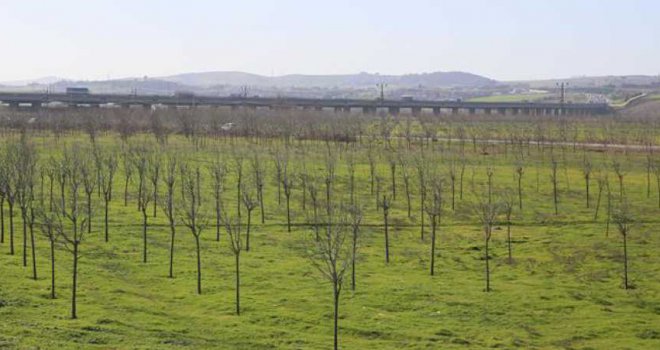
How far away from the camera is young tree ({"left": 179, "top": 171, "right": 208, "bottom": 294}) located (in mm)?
39403

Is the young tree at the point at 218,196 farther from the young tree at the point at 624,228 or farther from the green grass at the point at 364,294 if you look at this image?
the young tree at the point at 624,228

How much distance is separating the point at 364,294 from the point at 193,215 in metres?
9.34

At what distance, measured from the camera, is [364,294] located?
37781 millimetres

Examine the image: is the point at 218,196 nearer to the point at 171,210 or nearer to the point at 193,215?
the point at 171,210

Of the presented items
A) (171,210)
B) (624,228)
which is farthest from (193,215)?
(624,228)

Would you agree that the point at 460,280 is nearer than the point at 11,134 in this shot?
Yes

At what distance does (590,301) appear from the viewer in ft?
122

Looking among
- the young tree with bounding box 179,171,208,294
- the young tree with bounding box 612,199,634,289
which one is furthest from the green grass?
the young tree with bounding box 179,171,208,294

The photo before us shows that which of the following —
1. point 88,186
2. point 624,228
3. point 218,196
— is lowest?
point 624,228

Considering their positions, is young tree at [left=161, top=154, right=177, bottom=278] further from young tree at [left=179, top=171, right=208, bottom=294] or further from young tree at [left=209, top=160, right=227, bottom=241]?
young tree at [left=209, top=160, right=227, bottom=241]

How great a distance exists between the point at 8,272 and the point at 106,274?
4.53m

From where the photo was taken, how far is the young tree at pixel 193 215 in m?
39.4

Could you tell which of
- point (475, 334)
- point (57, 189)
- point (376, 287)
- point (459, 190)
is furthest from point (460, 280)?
point (57, 189)

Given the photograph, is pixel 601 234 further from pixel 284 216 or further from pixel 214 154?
pixel 214 154
